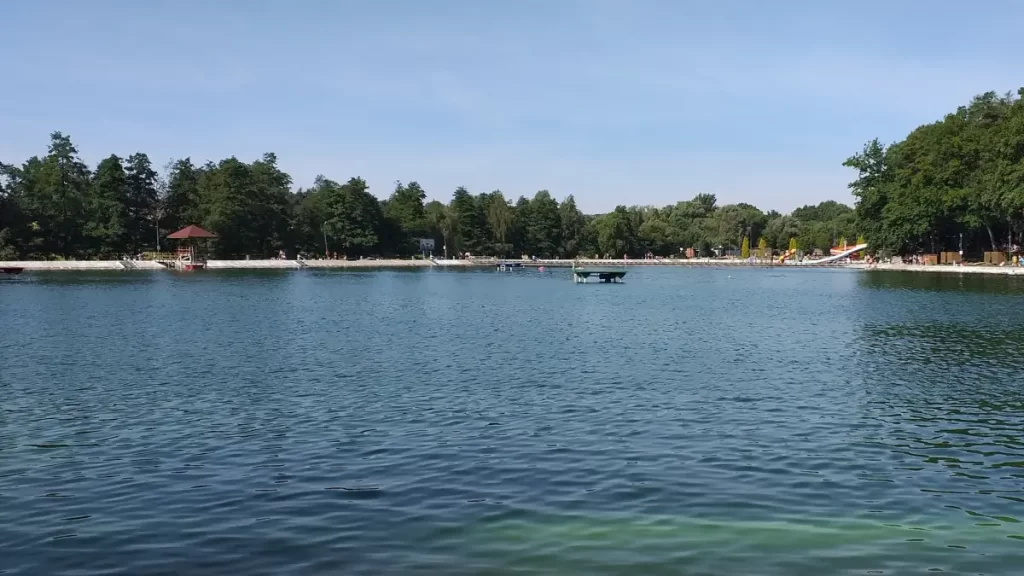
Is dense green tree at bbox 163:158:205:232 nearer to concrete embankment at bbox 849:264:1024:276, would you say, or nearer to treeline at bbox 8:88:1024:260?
treeline at bbox 8:88:1024:260

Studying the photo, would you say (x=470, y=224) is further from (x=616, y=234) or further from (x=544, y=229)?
(x=616, y=234)

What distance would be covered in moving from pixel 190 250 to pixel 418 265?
4458cm

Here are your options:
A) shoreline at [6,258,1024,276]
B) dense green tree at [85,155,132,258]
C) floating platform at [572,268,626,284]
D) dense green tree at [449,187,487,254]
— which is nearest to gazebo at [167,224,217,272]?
shoreline at [6,258,1024,276]

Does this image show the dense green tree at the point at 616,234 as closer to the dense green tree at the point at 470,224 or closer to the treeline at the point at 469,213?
the treeline at the point at 469,213

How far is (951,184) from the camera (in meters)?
97.6

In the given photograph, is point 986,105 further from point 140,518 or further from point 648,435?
point 140,518

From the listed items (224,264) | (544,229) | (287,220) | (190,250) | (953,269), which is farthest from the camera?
(544,229)

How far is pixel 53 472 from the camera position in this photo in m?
13.6

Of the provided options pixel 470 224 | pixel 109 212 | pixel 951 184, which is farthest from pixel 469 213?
pixel 951 184

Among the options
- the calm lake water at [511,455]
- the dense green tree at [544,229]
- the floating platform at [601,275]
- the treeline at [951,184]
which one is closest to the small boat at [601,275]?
the floating platform at [601,275]

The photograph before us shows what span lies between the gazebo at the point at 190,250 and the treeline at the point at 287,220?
4.09 metres

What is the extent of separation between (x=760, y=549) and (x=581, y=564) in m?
2.23

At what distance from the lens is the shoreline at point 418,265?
102 m

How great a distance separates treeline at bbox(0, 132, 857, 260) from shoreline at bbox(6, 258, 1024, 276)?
16.3ft
